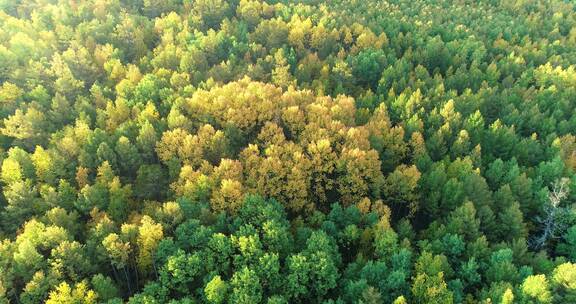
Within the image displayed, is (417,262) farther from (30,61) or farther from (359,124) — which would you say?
(30,61)

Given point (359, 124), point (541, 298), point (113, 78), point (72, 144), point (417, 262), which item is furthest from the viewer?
point (113, 78)

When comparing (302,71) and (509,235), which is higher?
(302,71)

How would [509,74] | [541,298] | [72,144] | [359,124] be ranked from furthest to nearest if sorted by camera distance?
[509,74]
[359,124]
[72,144]
[541,298]

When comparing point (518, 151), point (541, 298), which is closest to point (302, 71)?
point (518, 151)

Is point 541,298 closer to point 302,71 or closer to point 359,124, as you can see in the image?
point 359,124

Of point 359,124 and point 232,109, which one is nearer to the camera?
point 232,109

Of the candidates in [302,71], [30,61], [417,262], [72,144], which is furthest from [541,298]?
[30,61]
